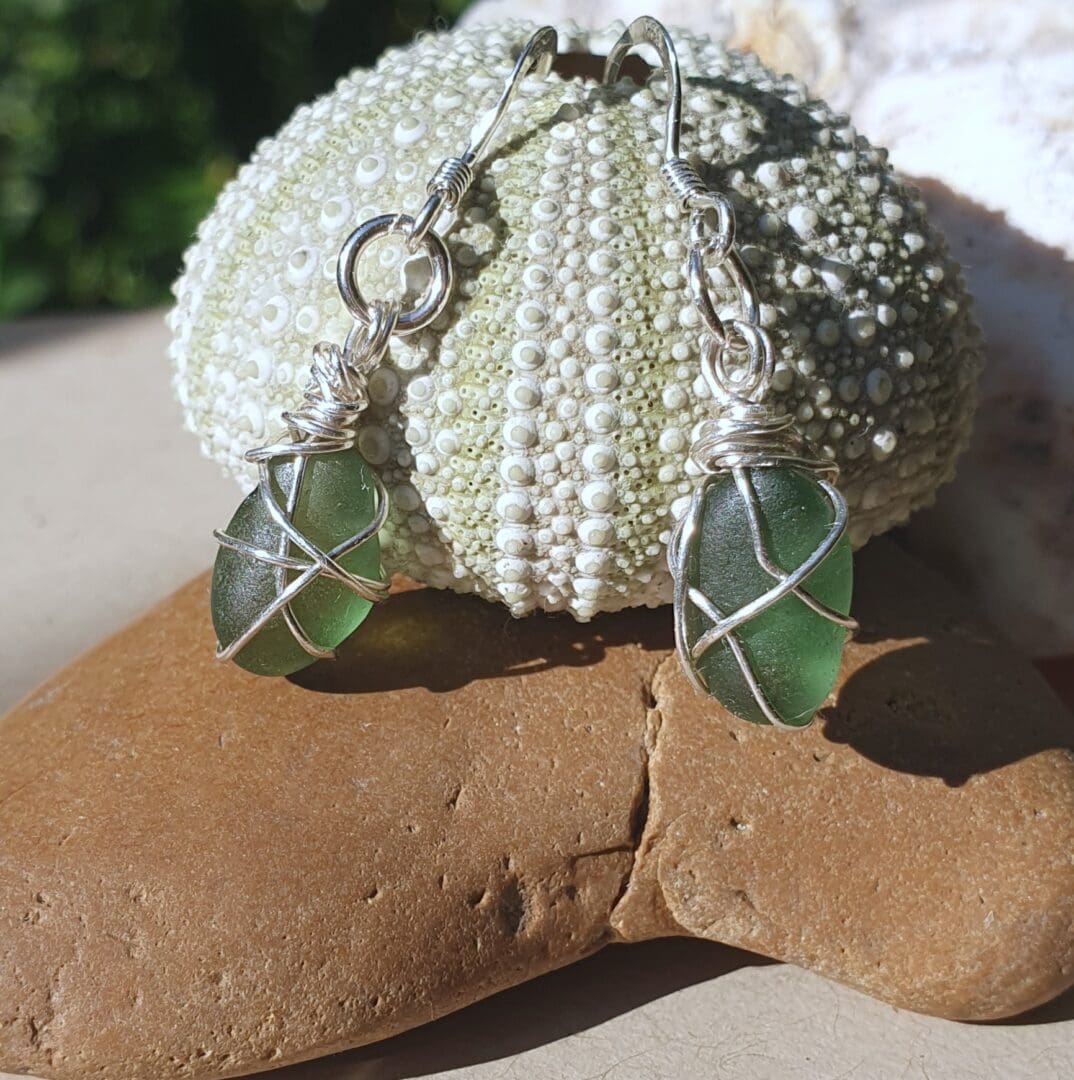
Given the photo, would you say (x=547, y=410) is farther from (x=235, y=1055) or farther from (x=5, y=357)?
(x=5, y=357)

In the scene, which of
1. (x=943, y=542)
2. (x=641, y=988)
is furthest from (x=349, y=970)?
(x=943, y=542)

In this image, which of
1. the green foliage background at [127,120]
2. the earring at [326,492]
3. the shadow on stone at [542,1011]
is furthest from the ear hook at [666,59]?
the green foliage background at [127,120]

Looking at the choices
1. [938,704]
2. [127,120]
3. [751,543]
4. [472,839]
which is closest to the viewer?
[751,543]

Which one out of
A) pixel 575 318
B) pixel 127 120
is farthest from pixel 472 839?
pixel 127 120

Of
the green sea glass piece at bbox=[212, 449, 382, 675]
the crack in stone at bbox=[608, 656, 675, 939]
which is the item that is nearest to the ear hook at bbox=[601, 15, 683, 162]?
the green sea glass piece at bbox=[212, 449, 382, 675]

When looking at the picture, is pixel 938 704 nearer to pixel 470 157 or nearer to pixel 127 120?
pixel 470 157

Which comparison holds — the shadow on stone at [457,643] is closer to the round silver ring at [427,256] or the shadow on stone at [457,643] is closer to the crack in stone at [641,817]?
the crack in stone at [641,817]
